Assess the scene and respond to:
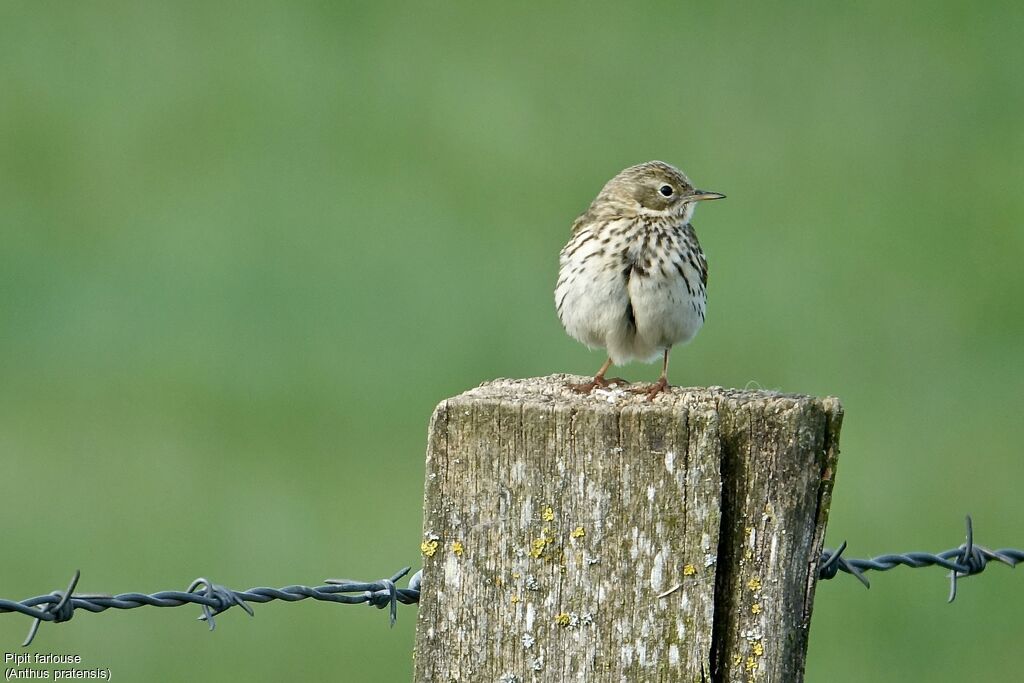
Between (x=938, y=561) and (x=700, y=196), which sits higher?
(x=700, y=196)

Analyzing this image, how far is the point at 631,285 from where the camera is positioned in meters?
6.43

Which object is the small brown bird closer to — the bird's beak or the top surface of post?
the bird's beak

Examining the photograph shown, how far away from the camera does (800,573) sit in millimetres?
4008

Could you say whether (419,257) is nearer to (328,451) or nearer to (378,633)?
(328,451)

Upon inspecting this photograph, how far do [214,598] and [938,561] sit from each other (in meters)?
2.21

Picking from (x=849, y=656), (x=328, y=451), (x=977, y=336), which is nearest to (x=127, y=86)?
(x=328, y=451)

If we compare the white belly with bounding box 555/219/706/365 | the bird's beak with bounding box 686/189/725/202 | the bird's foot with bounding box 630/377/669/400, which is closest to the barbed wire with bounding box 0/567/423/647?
the bird's foot with bounding box 630/377/669/400

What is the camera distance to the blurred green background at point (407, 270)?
9.85 m

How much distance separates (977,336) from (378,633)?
5856 millimetres

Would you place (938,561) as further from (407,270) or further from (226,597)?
(407,270)

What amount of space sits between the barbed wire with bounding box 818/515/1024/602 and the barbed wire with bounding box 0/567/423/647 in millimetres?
1216

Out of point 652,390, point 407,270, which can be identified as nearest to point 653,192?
point 652,390

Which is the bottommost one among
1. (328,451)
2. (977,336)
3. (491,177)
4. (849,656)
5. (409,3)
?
(849,656)

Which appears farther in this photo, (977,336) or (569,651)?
(977,336)
